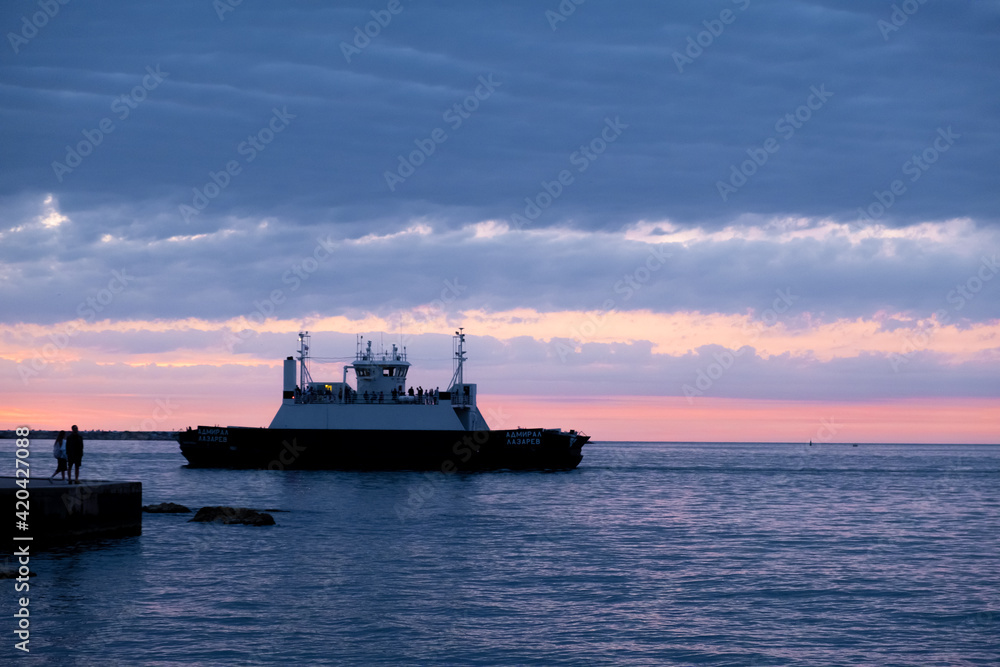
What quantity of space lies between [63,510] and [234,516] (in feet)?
33.5

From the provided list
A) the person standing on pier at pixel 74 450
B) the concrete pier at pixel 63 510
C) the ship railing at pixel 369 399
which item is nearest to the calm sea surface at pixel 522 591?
the concrete pier at pixel 63 510

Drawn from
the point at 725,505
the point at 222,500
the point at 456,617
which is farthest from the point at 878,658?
the point at 222,500

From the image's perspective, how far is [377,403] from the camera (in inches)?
2938

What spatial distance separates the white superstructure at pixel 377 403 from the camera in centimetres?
7319

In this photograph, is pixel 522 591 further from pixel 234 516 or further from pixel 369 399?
pixel 369 399

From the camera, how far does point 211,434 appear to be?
3046 inches

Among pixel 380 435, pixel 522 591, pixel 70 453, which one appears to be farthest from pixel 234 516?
pixel 380 435

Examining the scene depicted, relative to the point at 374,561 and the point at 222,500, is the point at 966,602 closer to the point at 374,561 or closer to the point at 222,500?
the point at 374,561

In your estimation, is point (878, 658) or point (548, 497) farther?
point (548, 497)

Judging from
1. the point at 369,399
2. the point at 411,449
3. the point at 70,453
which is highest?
the point at 369,399

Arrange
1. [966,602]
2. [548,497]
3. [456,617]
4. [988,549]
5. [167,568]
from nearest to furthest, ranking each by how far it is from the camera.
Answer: [456,617]
[966,602]
[167,568]
[988,549]
[548,497]

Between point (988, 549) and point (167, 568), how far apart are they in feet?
86.6

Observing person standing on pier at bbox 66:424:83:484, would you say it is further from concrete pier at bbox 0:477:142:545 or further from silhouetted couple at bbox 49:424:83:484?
concrete pier at bbox 0:477:142:545

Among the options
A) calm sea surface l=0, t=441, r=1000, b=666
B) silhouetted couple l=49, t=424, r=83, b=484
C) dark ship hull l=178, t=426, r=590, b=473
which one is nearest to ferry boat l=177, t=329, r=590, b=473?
dark ship hull l=178, t=426, r=590, b=473
